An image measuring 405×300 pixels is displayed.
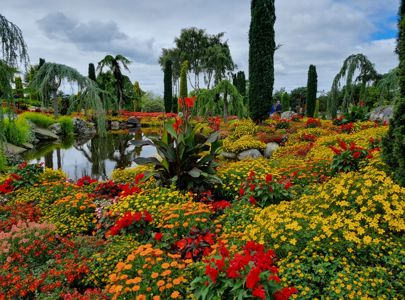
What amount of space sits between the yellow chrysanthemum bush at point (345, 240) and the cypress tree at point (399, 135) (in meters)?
0.52

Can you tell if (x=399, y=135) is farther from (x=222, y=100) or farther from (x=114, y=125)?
(x=114, y=125)

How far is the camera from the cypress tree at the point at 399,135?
11.1ft

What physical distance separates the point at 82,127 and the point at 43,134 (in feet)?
18.3

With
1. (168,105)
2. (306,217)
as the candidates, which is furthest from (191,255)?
(168,105)

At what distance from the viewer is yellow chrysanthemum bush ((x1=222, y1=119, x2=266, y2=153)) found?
10.2 m

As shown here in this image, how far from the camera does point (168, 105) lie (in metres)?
33.4

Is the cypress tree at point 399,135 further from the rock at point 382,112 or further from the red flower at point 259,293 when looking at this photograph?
the rock at point 382,112

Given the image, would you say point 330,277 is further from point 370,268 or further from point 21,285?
point 21,285

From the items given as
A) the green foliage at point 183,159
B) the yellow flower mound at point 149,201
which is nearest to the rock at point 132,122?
the green foliage at point 183,159

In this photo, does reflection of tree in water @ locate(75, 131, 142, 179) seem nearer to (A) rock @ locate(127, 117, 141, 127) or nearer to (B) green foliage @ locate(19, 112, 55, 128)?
(B) green foliage @ locate(19, 112, 55, 128)

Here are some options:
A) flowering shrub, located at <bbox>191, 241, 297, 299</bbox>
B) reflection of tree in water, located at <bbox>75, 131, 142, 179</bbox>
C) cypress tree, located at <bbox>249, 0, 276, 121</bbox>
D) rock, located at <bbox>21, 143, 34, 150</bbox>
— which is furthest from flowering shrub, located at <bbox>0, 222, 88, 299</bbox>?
cypress tree, located at <bbox>249, 0, 276, 121</bbox>

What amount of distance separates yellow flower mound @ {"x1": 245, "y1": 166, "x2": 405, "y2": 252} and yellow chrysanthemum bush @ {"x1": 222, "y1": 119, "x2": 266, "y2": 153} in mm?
7022

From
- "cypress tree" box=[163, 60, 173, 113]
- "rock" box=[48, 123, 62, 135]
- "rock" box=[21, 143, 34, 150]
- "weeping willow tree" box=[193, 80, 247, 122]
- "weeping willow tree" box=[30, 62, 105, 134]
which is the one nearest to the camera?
"weeping willow tree" box=[30, 62, 105, 134]

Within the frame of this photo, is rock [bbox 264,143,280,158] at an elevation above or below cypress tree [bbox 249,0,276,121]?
below
